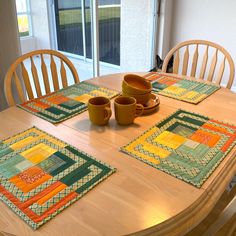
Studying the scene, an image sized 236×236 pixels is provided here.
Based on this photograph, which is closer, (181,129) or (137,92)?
(181,129)

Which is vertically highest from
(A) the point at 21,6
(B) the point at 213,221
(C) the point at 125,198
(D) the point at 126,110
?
(A) the point at 21,6

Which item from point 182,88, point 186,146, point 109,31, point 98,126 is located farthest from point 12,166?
point 109,31

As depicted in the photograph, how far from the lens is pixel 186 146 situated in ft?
3.25

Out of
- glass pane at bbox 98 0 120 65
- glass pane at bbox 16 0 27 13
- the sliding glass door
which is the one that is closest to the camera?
glass pane at bbox 16 0 27 13

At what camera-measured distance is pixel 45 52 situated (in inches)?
62.2

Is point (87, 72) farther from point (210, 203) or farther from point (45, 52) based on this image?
point (210, 203)

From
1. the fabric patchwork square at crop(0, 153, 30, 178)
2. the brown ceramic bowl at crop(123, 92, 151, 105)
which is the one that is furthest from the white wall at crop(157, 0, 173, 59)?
the fabric patchwork square at crop(0, 153, 30, 178)

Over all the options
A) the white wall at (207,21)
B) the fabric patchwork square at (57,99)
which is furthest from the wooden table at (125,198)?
the white wall at (207,21)

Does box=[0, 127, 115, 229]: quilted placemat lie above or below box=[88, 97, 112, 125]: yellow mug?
below

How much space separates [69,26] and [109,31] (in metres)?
0.51

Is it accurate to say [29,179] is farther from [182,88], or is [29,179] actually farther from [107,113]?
[182,88]

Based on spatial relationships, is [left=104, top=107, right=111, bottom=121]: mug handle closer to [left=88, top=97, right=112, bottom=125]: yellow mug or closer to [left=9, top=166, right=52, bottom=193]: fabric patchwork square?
[left=88, top=97, right=112, bottom=125]: yellow mug

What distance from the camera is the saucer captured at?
3.98 feet

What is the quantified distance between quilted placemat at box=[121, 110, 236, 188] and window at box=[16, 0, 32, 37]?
1.98 metres
